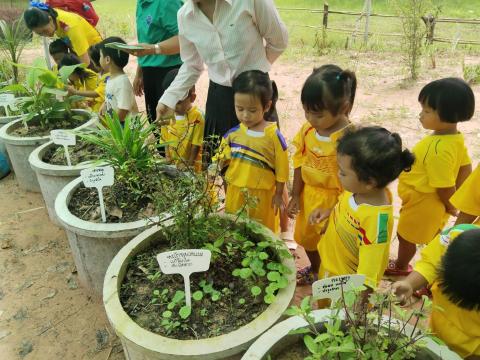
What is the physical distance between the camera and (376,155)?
1.55 metres

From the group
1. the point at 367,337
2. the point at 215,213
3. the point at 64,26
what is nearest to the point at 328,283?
the point at 367,337

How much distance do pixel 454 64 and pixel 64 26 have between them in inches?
275

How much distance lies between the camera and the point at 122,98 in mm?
3252

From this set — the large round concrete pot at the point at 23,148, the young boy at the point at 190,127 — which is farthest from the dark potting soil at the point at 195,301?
the large round concrete pot at the point at 23,148

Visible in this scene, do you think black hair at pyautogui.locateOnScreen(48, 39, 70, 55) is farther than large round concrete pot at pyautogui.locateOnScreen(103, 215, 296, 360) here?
Yes

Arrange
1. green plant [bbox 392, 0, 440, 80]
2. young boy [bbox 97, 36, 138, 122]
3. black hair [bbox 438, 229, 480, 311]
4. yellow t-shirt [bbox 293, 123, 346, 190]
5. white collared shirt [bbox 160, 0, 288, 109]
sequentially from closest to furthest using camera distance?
black hair [bbox 438, 229, 480, 311]
yellow t-shirt [bbox 293, 123, 346, 190]
white collared shirt [bbox 160, 0, 288, 109]
young boy [bbox 97, 36, 138, 122]
green plant [bbox 392, 0, 440, 80]

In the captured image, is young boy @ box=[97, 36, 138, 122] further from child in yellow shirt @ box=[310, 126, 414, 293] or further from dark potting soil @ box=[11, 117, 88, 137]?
child in yellow shirt @ box=[310, 126, 414, 293]

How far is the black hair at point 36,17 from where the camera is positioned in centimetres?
376

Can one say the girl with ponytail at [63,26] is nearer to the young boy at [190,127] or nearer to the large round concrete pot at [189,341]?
the young boy at [190,127]

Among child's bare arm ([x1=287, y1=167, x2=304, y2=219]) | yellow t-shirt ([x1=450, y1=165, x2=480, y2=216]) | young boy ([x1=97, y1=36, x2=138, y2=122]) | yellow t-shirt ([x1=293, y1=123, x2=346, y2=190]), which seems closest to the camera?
yellow t-shirt ([x1=450, y1=165, x2=480, y2=216])

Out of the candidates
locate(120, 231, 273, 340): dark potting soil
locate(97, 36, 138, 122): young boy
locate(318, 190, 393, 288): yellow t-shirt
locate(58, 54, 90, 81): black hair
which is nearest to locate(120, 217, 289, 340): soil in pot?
locate(120, 231, 273, 340): dark potting soil

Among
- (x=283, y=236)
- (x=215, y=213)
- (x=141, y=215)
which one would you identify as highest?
(x=215, y=213)

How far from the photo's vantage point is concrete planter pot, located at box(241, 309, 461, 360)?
1.26 meters

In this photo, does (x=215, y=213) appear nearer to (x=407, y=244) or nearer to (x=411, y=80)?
(x=407, y=244)
